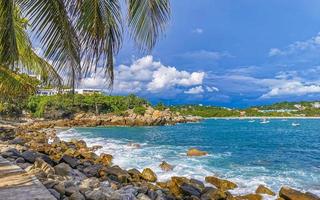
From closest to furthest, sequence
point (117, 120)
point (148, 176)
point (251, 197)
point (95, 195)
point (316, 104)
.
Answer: point (95, 195), point (251, 197), point (148, 176), point (117, 120), point (316, 104)

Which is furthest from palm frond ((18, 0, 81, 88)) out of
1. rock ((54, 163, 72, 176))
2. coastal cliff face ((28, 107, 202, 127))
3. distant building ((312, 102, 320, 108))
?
distant building ((312, 102, 320, 108))

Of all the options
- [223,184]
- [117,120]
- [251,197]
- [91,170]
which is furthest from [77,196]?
[117,120]

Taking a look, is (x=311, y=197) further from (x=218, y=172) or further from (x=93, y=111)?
(x=93, y=111)

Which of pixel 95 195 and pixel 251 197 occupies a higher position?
pixel 95 195

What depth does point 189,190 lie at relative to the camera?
13266 mm

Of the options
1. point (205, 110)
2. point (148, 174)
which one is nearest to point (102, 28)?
point (148, 174)

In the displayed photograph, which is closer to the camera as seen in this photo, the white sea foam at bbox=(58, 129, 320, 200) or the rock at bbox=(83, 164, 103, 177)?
the rock at bbox=(83, 164, 103, 177)

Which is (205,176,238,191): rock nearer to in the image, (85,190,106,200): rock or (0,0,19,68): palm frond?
(85,190,106,200): rock

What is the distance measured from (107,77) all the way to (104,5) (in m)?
0.82

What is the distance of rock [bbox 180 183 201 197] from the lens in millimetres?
13102

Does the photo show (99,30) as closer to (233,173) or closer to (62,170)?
(62,170)

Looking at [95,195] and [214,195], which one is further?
[214,195]

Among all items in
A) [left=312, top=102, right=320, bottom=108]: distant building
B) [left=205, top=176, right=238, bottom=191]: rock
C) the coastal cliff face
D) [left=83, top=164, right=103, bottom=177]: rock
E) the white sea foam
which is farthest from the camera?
[left=312, top=102, right=320, bottom=108]: distant building

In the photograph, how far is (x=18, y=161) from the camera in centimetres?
1136
